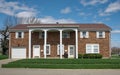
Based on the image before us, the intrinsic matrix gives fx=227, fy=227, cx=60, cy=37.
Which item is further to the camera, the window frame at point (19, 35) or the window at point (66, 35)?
the window frame at point (19, 35)

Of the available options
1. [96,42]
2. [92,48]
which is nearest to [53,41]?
[92,48]

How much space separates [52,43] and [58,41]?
3.54ft

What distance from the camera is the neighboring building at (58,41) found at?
37750mm

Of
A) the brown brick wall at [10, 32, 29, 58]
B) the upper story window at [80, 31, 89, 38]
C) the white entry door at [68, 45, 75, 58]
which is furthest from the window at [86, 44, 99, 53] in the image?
the brown brick wall at [10, 32, 29, 58]

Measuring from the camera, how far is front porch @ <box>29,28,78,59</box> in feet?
126

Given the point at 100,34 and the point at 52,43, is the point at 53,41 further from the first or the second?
the point at 100,34

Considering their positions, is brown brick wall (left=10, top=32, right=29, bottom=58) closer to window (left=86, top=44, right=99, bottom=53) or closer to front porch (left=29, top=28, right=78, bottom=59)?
front porch (left=29, top=28, right=78, bottom=59)

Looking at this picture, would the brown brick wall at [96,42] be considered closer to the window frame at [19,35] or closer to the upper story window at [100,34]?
the upper story window at [100,34]

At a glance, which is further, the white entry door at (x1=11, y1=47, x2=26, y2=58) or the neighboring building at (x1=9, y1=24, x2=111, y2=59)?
the white entry door at (x1=11, y1=47, x2=26, y2=58)

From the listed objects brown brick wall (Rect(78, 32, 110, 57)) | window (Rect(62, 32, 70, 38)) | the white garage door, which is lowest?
the white garage door

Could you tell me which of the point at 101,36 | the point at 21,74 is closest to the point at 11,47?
the point at 101,36

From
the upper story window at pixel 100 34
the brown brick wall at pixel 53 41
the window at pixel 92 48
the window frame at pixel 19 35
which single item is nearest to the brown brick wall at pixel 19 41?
the window frame at pixel 19 35

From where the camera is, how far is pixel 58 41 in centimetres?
3856

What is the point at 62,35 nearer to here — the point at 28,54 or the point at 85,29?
the point at 85,29
